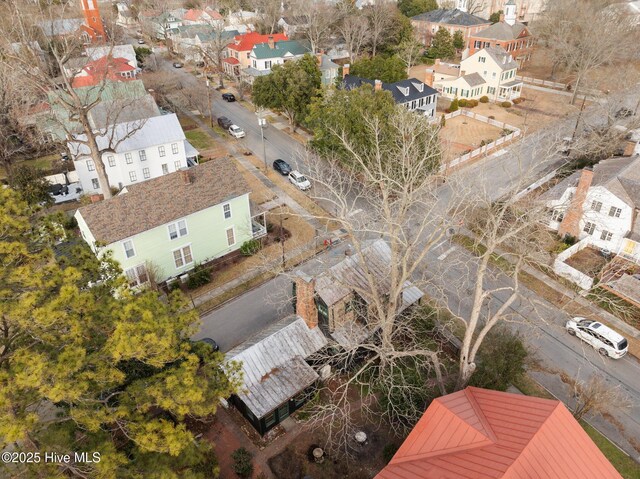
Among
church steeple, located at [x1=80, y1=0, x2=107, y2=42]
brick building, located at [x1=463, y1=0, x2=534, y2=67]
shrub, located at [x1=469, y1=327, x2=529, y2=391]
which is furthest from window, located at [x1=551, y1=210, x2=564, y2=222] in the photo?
church steeple, located at [x1=80, y1=0, x2=107, y2=42]

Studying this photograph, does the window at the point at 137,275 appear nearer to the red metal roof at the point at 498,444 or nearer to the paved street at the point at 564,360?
the paved street at the point at 564,360

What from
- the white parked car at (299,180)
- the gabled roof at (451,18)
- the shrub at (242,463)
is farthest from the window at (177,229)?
the gabled roof at (451,18)

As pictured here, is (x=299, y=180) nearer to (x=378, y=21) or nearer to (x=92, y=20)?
(x=378, y=21)

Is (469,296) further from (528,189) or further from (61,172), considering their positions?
(61,172)

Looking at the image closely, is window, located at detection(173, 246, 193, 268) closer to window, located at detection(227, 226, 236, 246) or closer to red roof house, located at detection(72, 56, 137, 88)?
window, located at detection(227, 226, 236, 246)

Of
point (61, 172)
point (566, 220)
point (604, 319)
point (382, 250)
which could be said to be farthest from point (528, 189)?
point (61, 172)

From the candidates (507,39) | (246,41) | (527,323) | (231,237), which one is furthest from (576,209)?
(246,41)
